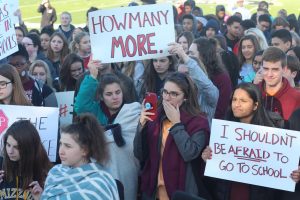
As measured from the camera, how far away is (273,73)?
227 inches

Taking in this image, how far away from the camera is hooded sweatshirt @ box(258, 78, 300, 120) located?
564 cm

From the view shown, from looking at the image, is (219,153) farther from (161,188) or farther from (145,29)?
(145,29)

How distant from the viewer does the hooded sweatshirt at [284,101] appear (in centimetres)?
564

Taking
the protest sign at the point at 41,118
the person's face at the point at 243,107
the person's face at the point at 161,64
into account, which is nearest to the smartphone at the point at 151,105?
the person's face at the point at 243,107

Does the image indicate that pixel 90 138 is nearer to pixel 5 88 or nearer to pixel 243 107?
pixel 243 107

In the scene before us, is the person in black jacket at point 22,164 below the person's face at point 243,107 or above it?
below

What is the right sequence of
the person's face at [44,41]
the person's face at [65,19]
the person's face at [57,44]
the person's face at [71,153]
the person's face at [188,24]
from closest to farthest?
the person's face at [71,153]
the person's face at [57,44]
the person's face at [44,41]
the person's face at [188,24]
the person's face at [65,19]

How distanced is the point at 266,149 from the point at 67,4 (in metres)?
32.0

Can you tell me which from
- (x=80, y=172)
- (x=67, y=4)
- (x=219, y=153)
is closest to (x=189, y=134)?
(x=219, y=153)

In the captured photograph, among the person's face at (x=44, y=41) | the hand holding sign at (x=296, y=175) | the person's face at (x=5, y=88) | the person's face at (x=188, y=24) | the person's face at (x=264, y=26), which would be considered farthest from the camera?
the person's face at (x=188, y=24)

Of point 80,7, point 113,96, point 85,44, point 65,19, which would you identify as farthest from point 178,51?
point 80,7

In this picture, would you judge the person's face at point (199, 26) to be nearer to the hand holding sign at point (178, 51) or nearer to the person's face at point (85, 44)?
the person's face at point (85, 44)

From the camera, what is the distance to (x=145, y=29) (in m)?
6.39

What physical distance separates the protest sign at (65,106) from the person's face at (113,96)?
122cm
